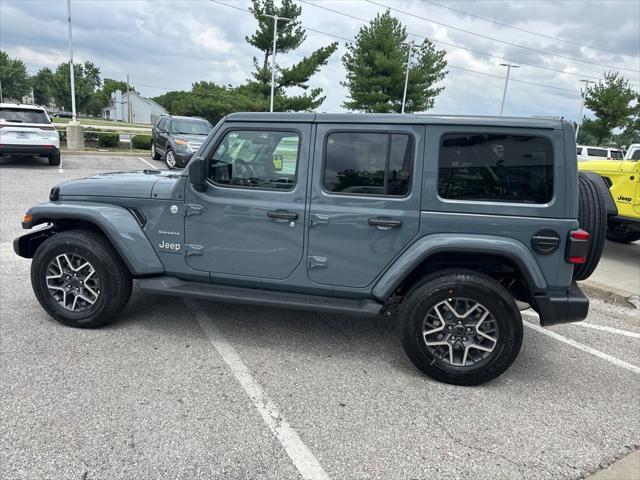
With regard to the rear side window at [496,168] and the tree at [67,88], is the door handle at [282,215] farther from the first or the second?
the tree at [67,88]

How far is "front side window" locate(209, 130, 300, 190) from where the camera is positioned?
3434 millimetres

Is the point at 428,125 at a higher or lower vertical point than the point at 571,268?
higher

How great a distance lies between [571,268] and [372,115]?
1.73m

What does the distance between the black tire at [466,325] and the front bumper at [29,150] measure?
12997mm

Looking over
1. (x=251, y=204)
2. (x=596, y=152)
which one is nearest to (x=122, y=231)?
(x=251, y=204)

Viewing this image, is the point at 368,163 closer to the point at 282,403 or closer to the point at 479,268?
the point at 479,268

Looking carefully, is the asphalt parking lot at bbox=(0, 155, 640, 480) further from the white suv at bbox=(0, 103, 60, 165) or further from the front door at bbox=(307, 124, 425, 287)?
the white suv at bbox=(0, 103, 60, 165)

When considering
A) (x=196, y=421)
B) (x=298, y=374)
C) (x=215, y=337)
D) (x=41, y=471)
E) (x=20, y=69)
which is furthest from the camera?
(x=20, y=69)

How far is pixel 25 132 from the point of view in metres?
12.5

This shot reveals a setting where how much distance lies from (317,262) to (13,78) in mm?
108497

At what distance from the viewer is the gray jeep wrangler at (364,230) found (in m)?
3.08

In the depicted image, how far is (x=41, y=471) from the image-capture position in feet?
7.41

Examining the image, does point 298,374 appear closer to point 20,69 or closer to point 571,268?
point 571,268

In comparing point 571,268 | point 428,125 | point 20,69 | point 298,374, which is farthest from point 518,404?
point 20,69
